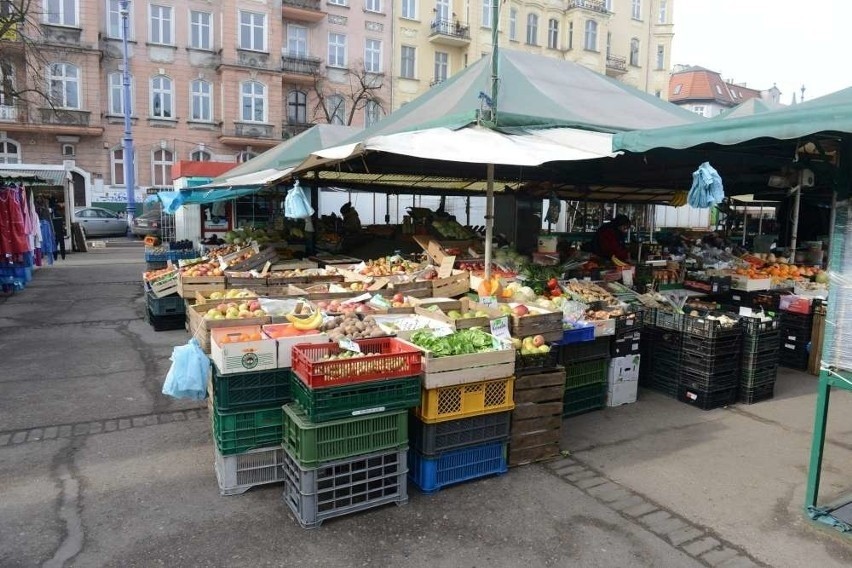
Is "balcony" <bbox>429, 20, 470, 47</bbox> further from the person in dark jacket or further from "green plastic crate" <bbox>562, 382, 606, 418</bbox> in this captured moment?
"green plastic crate" <bbox>562, 382, 606, 418</bbox>

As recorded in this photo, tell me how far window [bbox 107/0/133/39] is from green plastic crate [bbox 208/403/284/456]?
101 feet

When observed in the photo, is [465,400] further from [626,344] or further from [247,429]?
[626,344]

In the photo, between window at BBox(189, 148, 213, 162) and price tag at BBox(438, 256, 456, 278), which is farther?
window at BBox(189, 148, 213, 162)

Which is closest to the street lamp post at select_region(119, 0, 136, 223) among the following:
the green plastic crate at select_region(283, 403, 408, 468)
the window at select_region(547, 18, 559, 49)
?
the window at select_region(547, 18, 559, 49)

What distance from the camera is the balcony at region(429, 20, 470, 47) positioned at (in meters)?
34.8

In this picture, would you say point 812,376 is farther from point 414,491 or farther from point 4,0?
point 4,0

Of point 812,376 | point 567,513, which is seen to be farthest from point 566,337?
point 812,376

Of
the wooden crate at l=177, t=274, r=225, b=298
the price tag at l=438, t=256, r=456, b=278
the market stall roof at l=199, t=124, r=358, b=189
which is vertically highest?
the market stall roof at l=199, t=124, r=358, b=189

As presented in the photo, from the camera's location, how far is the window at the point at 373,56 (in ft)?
111

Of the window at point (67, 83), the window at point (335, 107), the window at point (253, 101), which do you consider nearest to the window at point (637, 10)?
the window at point (335, 107)

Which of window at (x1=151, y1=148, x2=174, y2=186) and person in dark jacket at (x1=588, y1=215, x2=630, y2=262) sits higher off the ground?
window at (x1=151, y1=148, x2=174, y2=186)

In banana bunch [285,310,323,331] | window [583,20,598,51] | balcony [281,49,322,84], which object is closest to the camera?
banana bunch [285,310,323,331]

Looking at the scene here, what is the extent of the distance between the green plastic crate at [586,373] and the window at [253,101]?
29505 millimetres

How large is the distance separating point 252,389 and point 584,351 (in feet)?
10.3
